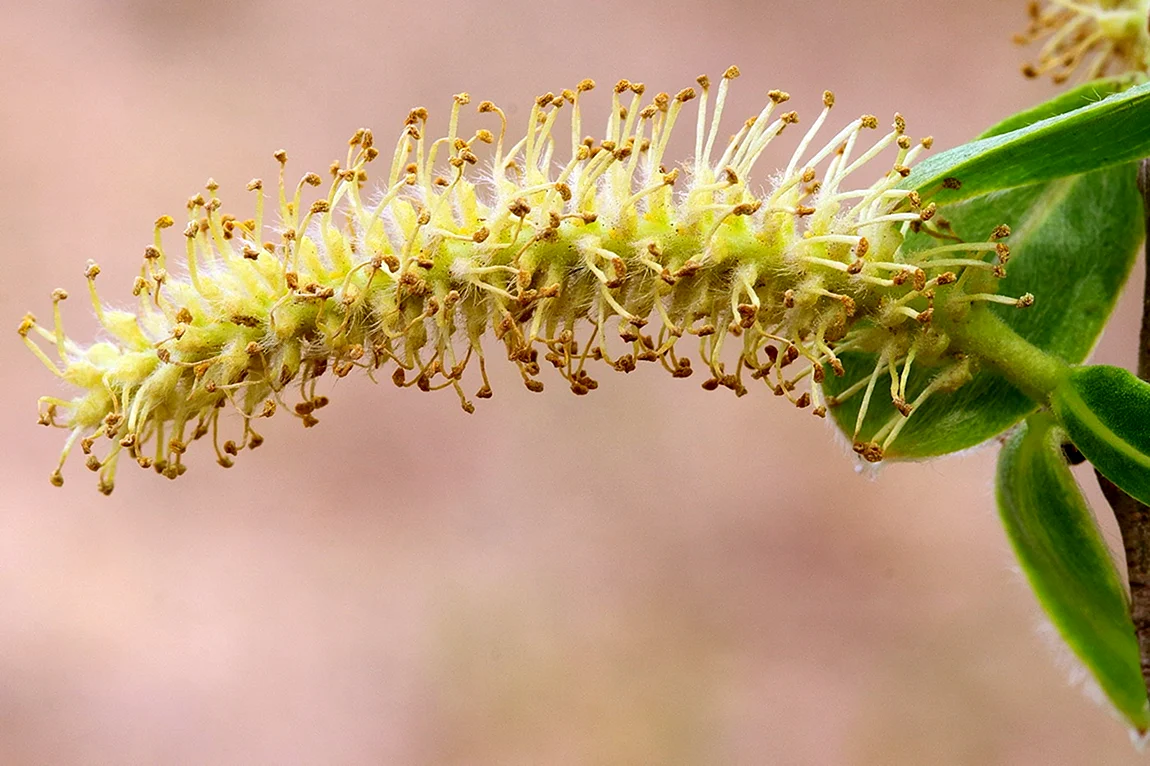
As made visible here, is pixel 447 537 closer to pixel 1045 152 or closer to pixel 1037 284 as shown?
pixel 1037 284

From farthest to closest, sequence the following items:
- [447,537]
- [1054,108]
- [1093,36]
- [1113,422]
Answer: [447,537] < [1093,36] < [1054,108] < [1113,422]

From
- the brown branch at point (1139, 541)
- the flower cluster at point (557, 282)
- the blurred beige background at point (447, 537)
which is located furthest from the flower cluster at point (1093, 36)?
the blurred beige background at point (447, 537)

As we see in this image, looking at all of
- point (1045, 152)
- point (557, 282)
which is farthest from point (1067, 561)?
point (557, 282)

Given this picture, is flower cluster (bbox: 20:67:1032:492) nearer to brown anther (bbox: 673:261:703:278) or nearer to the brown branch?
brown anther (bbox: 673:261:703:278)

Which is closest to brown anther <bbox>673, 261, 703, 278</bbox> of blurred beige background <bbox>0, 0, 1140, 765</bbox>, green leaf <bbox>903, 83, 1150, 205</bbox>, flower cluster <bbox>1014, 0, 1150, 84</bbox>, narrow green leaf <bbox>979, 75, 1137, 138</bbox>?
green leaf <bbox>903, 83, 1150, 205</bbox>

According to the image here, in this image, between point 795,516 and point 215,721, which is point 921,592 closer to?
point 795,516

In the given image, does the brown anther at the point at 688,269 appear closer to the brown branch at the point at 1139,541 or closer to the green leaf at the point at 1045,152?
the green leaf at the point at 1045,152
